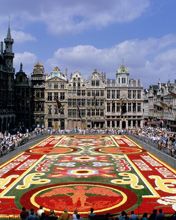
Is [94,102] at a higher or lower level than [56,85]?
lower

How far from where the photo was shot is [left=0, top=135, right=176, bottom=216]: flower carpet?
2144 centimetres

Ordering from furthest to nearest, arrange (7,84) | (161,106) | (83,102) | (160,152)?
(83,102) → (7,84) → (161,106) → (160,152)

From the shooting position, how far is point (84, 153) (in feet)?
139

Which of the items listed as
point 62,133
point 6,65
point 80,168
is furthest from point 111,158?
point 6,65

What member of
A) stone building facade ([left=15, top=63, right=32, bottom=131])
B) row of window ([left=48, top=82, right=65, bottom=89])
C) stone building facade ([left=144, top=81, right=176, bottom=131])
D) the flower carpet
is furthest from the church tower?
the flower carpet

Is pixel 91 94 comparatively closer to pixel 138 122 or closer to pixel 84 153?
pixel 138 122

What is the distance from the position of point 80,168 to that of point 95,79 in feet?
185

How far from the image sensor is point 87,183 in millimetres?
26719

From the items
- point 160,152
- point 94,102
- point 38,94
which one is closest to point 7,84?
point 38,94

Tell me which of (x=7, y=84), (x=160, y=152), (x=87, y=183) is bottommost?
(x=87, y=183)

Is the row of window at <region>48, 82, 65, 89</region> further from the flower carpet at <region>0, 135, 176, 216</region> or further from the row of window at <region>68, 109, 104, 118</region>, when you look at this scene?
the flower carpet at <region>0, 135, 176, 216</region>

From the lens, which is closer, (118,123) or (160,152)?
(160,152)

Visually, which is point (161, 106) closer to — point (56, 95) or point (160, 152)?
point (56, 95)

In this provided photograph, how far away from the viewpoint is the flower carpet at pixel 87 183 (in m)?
21.4
